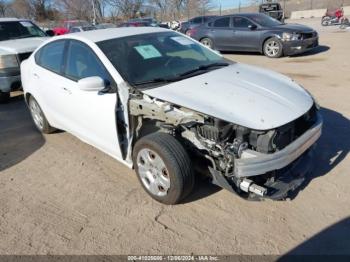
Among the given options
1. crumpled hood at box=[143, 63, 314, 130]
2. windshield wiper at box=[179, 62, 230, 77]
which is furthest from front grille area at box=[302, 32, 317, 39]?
crumpled hood at box=[143, 63, 314, 130]

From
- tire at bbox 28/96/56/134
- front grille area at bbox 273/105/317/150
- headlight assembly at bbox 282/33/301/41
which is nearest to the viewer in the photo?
front grille area at bbox 273/105/317/150

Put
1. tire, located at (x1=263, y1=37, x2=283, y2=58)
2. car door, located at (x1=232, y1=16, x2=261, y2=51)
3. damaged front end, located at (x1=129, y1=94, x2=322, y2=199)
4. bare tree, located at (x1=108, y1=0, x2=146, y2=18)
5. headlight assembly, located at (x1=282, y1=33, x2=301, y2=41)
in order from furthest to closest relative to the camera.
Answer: bare tree, located at (x1=108, y1=0, x2=146, y2=18)
car door, located at (x1=232, y1=16, x2=261, y2=51)
tire, located at (x1=263, y1=37, x2=283, y2=58)
headlight assembly, located at (x1=282, y1=33, x2=301, y2=41)
damaged front end, located at (x1=129, y1=94, x2=322, y2=199)

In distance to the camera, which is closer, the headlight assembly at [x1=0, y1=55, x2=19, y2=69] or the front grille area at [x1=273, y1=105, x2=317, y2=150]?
the front grille area at [x1=273, y1=105, x2=317, y2=150]

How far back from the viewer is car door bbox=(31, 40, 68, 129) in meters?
4.77

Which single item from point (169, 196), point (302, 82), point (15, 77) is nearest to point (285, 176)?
point (169, 196)

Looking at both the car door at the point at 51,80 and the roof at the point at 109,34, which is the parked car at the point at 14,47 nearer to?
the car door at the point at 51,80

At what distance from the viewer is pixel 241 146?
3.17 metres

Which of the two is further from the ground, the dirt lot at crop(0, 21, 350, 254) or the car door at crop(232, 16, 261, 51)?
the car door at crop(232, 16, 261, 51)

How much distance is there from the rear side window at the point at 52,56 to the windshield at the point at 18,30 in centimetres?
410

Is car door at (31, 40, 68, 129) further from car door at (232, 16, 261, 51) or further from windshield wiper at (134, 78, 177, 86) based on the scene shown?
car door at (232, 16, 261, 51)

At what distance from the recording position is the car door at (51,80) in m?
4.77

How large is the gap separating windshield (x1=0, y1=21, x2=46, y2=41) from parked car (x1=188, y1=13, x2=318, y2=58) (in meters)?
7.28

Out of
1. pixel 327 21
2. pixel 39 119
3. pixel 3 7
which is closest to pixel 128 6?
pixel 3 7

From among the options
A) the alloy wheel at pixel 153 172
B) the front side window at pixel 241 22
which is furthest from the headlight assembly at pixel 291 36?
the alloy wheel at pixel 153 172
